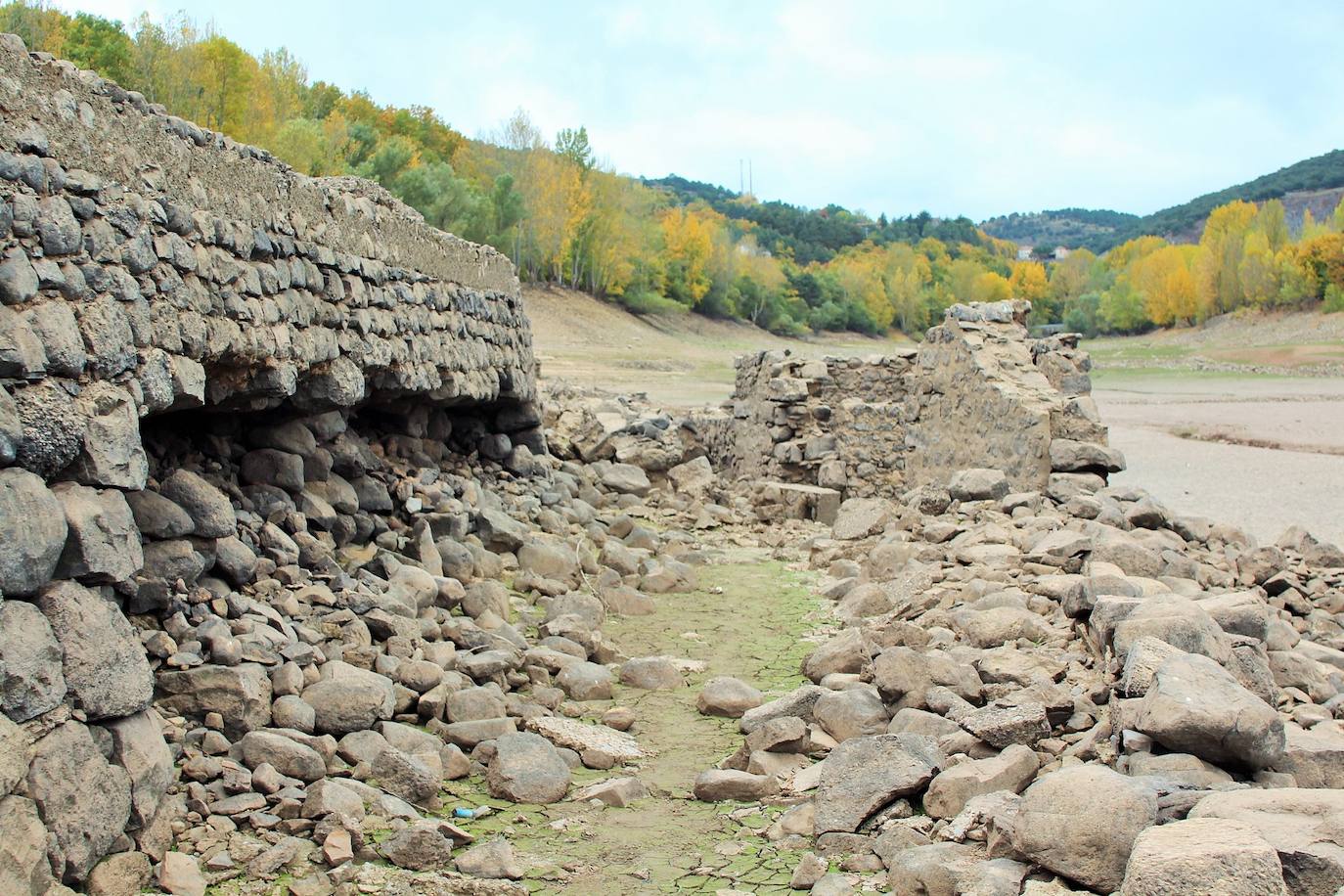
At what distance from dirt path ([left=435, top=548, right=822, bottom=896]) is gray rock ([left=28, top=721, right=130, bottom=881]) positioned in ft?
4.44

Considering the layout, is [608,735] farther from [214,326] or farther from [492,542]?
[492,542]

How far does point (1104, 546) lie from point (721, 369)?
96.5 ft

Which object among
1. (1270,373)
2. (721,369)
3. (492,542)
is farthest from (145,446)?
(1270,373)

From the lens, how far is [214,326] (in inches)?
199

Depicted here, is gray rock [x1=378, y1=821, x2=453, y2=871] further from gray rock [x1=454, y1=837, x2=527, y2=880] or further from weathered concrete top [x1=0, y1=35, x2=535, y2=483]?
weathered concrete top [x1=0, y1=35, x2=535, y2=483]

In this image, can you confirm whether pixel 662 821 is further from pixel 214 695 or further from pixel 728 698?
pixel 214 695

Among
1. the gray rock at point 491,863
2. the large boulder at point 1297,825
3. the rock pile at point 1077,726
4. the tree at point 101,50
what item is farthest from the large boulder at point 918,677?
the tree at point 101,50

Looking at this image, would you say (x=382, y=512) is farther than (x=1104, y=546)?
Yes

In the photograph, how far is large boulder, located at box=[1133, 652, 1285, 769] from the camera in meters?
3.88

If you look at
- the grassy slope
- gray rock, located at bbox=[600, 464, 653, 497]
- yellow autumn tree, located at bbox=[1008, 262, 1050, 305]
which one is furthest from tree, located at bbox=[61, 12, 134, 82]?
yellow autumn tree, located at bbox=[1008, 262, 1050, 305]

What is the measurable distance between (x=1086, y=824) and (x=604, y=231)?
150 ft

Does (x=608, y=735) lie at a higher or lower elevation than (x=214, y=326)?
lower

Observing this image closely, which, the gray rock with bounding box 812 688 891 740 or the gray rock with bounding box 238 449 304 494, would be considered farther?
the gray rock with bounding box 238 449 304 494

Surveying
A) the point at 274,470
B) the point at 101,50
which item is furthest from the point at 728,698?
the point at 101,50
